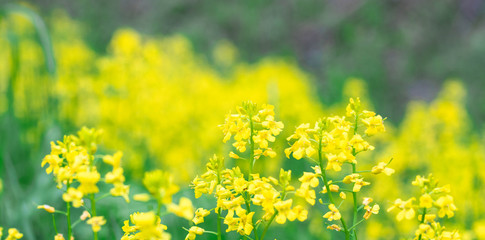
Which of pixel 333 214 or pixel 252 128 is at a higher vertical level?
pixel 252 128

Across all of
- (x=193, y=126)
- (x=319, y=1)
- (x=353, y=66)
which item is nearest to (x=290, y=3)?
(x=319, y=1)

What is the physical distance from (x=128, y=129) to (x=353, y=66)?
5518 mm

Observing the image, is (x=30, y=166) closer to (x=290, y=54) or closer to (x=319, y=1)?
(x=290, y=54)

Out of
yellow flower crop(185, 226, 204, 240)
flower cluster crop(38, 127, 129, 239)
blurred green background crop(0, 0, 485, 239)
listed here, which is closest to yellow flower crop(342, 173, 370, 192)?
yellow flower crop(185, 226, 204, 240)

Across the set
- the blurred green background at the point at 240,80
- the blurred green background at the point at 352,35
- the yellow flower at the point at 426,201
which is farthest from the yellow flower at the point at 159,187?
the blurred green background at the point at 352,35

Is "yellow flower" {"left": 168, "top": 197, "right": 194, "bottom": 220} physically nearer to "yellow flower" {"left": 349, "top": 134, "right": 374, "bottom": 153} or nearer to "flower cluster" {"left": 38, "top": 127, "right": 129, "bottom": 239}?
"flower cluster" {"left": 38, "top": 127, "right": 129, "bottom": 239}

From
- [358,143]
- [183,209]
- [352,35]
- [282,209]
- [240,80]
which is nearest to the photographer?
[183,209]

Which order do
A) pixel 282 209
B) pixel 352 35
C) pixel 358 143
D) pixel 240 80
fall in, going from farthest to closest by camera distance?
1. pixel 352 35
2. pixel 240 80
3. pixel 358 143
4. pixel 282 209

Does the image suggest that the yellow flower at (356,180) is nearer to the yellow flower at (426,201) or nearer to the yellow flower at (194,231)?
the yellow flower at (426,201)

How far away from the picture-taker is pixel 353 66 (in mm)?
8672

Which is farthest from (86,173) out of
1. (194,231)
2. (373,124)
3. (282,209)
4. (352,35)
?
(352,35)

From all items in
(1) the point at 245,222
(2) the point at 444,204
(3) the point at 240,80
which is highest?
(3) the point at 240,80

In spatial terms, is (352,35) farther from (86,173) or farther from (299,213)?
(86,173)

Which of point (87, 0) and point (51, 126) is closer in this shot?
point (51, 126)
